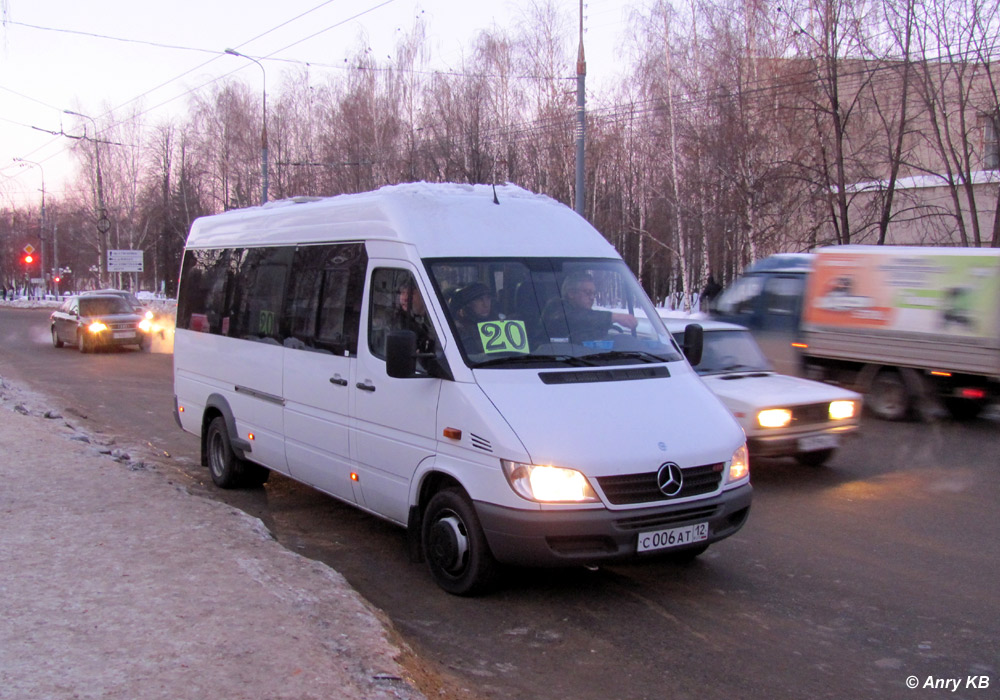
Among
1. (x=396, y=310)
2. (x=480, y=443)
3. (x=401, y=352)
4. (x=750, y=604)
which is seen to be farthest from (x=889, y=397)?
(x=401, y=352)

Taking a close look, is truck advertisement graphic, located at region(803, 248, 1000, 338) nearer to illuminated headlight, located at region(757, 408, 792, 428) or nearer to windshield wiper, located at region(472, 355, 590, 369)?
illuminated headlight, located at region(757, 408, 792, 428)

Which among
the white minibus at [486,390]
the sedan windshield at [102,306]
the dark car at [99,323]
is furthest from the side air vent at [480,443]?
the sedan windshield at [102,306]

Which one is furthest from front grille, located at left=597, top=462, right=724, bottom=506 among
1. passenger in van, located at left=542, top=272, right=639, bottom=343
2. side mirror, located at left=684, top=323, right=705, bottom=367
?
side mirror, located at left=684, top=323, right=705, bottom=367

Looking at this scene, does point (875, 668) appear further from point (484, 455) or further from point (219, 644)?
point (219, 644)

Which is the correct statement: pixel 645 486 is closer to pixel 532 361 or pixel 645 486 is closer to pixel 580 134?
pixel 532 361

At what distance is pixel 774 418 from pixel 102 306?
69.8 ft

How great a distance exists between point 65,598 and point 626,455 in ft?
10.0

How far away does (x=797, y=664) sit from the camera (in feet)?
15.0

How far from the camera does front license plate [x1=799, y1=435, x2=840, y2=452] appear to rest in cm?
899

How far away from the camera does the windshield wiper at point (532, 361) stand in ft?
17.9

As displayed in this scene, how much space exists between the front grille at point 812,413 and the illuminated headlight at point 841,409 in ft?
0.23

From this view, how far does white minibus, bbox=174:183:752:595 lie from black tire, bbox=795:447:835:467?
11.4 ft

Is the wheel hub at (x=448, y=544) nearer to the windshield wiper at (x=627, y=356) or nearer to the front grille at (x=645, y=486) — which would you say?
the front grille at (x=645, y=486)

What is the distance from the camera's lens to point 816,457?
961cm
